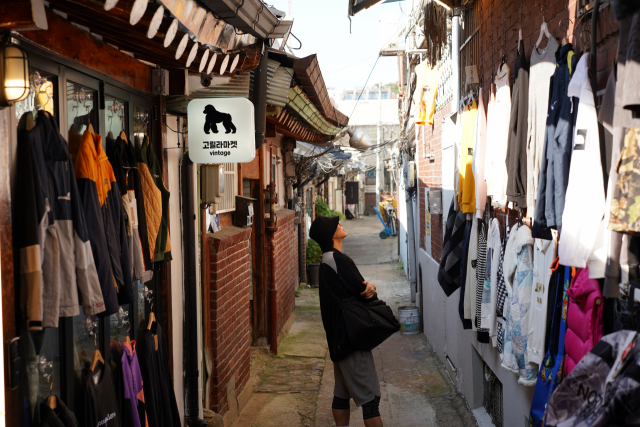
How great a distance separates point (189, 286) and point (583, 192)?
11.4ft

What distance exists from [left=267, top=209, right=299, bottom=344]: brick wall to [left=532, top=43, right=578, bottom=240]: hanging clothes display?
6.52m

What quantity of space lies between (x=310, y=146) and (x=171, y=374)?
11.1 m

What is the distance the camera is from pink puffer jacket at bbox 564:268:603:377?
→ 2.72 metres

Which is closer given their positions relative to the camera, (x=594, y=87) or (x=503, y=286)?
(x=594, y=87)

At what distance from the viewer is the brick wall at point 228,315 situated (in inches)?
226

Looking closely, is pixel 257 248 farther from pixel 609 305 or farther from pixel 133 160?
pixel 609 305

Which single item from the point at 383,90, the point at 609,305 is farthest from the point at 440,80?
the point at 383,90

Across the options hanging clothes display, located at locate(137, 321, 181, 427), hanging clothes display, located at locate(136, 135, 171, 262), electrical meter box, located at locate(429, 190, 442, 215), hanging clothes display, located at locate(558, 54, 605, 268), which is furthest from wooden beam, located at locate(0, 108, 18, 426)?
electrical meter box, located at locate(429, 190, 442, 215)

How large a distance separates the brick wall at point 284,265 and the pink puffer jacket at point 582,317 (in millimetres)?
6693

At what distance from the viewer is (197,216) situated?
5.34 metres

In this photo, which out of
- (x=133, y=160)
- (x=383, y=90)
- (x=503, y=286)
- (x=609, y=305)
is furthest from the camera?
(x=383, y=90)

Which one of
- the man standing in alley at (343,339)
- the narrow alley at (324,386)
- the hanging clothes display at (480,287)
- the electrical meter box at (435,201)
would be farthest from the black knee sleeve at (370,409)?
the electrical meter box at (435,201)

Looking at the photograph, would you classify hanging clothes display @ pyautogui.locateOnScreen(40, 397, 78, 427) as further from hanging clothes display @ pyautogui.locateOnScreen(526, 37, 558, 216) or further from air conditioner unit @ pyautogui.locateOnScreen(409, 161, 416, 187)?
air conditioner unit @ pyautogui.locateOnScreen(409, 161, 416, 187)

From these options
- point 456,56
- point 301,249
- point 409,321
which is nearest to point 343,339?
point 456,56
